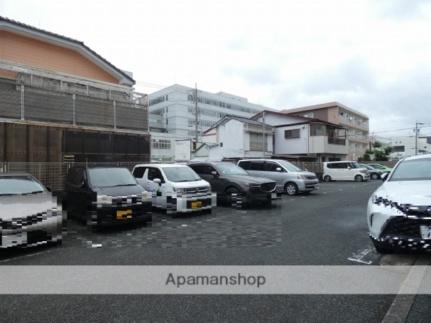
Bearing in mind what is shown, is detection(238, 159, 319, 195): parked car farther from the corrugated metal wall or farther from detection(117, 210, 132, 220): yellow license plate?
detection(117, 210, 132, 220): yellow license plate

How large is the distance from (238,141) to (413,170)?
2561cm

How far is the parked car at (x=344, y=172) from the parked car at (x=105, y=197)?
21.1 metres

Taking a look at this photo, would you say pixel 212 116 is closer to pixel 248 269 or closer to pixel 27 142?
pixel 27 142

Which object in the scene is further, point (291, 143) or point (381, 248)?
point (291, 143)

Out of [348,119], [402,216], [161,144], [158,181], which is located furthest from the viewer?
[348,119]

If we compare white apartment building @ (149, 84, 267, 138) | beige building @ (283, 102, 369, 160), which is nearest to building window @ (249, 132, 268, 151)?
beige building @ (283, 102, 369, 160)

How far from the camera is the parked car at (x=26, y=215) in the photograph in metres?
4.79

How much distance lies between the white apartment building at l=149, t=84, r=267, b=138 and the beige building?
2078 centimetres

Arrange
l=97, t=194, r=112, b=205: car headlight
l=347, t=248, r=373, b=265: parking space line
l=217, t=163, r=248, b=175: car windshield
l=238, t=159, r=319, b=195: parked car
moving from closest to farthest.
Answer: l=347, t=248, r=373, b=265: parking space line, l=97, t=194, r=112, b=205: car headlight, l=217, t=163, r=248, b=175: car windshield, l=238, t=159, r=319, b=195: parked car

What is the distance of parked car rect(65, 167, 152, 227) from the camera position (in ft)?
21.6

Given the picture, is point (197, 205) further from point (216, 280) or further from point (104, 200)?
point (216, 280)

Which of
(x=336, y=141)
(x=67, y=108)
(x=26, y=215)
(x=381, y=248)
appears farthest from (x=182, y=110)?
(x=381, y=248)

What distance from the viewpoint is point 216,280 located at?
3818mm

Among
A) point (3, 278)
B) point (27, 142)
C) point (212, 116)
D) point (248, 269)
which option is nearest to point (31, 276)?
point (3, 278)
